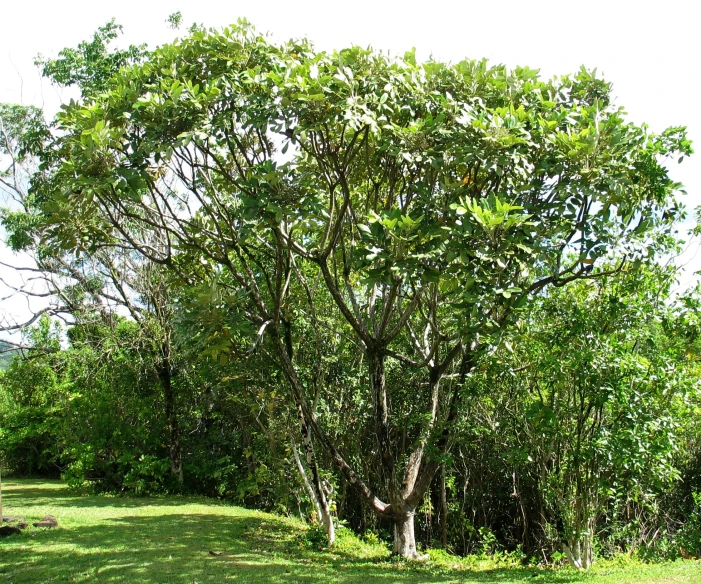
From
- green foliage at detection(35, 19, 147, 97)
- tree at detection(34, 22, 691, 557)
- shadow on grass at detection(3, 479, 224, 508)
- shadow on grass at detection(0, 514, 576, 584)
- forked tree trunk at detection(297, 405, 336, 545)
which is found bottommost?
shadow on grass at detection(0, 514, 576, 584)

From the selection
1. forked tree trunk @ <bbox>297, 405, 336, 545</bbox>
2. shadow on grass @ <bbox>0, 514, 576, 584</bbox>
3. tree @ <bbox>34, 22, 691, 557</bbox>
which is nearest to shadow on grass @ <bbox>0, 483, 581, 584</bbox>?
shadow on grass @ <bbox>0, 514, 576, 584</bbox>

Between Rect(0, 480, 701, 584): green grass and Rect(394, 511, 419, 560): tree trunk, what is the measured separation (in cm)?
15

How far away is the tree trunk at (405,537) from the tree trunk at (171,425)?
22.6 ft

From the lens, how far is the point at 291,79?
4.52 m

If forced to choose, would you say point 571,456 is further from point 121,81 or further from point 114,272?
point 114,272

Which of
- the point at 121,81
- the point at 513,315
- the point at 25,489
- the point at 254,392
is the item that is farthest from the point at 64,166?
the point at 25,489

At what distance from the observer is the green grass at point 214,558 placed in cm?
541

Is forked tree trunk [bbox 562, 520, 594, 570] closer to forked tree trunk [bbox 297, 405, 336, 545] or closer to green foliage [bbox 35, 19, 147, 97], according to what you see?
forked tree trunk [bbox 297, 405, 336, 545]

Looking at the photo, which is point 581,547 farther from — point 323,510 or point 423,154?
point 423,154

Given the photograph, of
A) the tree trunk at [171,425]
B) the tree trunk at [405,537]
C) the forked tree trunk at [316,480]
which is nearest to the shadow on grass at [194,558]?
the tree trunk at [405,537]

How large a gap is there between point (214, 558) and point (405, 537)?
210cm

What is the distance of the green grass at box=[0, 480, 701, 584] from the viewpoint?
5414 mm

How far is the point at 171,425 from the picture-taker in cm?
1219

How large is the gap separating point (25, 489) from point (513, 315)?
1220 centimetres
